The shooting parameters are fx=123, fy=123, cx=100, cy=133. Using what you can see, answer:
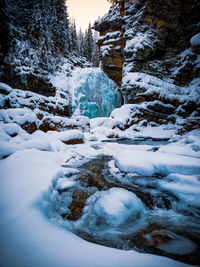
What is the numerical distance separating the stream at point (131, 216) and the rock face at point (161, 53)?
10646 millimetres

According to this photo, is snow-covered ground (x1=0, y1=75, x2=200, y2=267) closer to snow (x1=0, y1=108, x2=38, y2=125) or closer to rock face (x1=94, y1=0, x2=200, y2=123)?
snow (x1=0, y1=108, x2=38, y2=125)

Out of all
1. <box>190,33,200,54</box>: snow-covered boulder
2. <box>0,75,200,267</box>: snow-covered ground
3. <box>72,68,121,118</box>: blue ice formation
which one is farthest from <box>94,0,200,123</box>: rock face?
<box>0,75,200,267</box>: snow-covered ground

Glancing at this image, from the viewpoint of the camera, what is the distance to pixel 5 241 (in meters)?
0.81

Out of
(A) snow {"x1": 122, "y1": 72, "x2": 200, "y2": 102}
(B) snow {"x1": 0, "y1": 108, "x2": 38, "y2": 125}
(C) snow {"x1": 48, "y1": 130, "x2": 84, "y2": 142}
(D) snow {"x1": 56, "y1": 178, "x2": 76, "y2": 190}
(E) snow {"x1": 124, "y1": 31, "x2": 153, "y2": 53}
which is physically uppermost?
(E) snow {"x1": 124, "y1": 31, "x2": 153, "y2": 53}

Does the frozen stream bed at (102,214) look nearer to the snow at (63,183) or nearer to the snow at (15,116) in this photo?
the snow at (63,183)

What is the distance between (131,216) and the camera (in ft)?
4.70

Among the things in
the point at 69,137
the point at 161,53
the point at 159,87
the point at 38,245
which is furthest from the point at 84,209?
the point at 161,53

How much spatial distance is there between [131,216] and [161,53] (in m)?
16.7

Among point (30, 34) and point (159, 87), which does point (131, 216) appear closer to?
point (159, 87)

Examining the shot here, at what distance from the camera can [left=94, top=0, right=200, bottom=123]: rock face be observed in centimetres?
1141

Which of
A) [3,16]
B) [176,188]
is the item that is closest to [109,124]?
[176,188]

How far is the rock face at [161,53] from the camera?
11.4 metres

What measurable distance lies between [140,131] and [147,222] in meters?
9.78

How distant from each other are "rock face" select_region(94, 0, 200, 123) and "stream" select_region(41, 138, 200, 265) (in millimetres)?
10646
